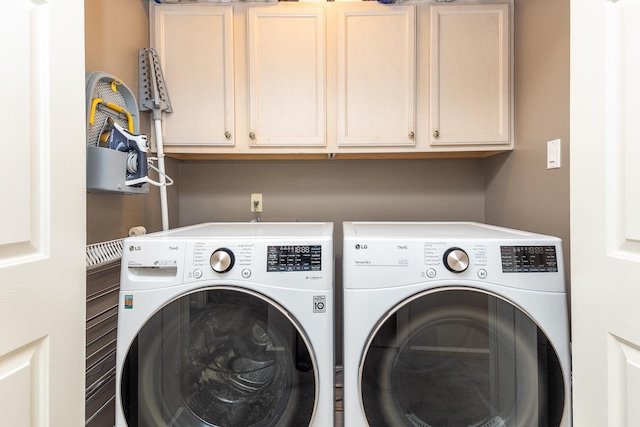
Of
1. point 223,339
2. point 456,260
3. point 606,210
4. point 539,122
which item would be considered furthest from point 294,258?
point 539,122

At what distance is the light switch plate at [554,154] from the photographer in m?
1.23

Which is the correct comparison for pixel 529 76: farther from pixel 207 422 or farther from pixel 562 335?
pixel 207 422

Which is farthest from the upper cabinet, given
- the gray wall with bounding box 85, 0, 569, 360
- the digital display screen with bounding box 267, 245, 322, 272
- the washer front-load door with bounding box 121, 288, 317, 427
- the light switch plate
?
the washer front-load door with bounding box 121, 288, 317, 427

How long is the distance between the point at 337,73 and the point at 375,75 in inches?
7.1

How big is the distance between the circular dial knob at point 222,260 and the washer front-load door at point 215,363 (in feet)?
0.21

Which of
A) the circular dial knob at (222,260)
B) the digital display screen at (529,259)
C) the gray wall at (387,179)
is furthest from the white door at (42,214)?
the digital display screen at (529,259)

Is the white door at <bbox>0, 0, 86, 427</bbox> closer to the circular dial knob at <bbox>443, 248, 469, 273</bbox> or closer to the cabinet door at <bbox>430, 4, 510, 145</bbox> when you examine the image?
the circular dial knob at <bbox>443, 248, 469, 273</bbox>

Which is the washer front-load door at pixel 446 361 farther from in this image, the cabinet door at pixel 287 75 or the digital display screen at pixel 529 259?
the cabinet door at pixel 287 75

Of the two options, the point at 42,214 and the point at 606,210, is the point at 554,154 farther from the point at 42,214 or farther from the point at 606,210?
the point at 42,214

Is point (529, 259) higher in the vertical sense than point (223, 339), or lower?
higher

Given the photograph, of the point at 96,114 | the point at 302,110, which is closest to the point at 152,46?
the point at 96,114

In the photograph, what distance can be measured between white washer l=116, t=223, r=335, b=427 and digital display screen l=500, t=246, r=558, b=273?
0.54 metres

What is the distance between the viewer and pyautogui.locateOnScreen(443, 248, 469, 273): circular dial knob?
947 mm

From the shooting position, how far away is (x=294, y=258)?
0.99 m
